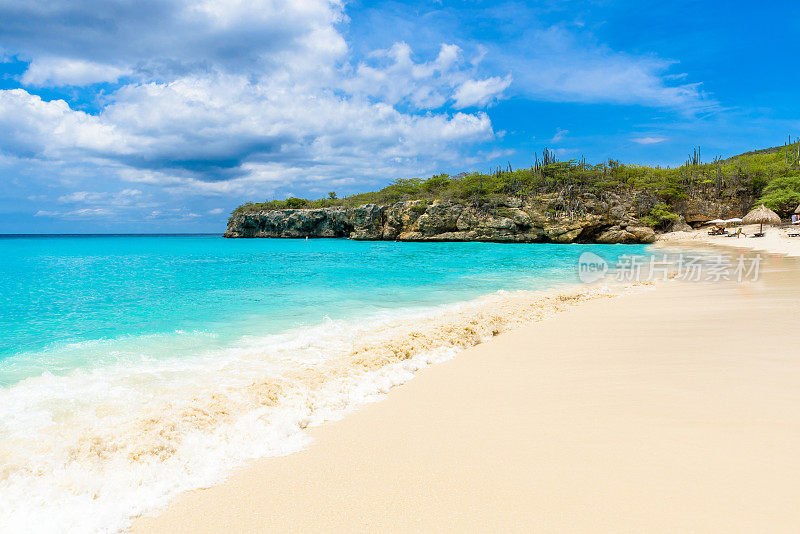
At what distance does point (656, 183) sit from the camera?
5238cm

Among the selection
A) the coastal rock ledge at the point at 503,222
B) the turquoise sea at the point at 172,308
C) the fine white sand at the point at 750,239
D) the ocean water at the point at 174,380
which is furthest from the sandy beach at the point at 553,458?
the coastal rock ledge at the point at 503,222

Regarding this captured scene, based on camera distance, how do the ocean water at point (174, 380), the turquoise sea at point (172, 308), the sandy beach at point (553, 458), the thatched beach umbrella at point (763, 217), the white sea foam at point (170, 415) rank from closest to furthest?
the sandy beach at point (553, 458)
the white sea foam at point (170, 415)
the ocean water at point (174, 380)
the turquoise sea at point (172, 308)
the thatched beach umbrella at point (763, 217)

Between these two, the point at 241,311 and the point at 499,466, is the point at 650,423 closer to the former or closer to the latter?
the point at 499,466

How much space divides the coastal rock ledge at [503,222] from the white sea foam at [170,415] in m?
47.5

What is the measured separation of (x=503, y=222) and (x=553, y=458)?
5272cm

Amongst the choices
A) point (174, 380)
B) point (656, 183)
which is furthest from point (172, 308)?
point (656, 183)

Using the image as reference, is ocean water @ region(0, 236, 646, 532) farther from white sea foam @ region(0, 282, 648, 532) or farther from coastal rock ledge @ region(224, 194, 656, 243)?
coastal rock ledge @ region(224, 194, 656, 243)

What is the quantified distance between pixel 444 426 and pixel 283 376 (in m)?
2.45

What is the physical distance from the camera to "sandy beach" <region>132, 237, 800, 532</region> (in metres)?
1.99

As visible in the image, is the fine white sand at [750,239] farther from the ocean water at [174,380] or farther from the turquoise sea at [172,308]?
the ocean water at [174,380]

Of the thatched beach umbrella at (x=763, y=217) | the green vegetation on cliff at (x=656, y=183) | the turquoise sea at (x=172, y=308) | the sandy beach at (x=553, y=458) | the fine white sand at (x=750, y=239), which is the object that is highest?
the green vegetation on cliff at (x=656, y=183)

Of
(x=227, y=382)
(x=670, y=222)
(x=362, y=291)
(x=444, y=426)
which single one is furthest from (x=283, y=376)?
(x=670, y=222)

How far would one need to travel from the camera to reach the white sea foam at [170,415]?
8.00 feet

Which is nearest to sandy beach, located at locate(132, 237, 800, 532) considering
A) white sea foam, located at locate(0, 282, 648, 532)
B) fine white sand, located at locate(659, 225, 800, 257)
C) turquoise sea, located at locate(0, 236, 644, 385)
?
white sea foam, located at locate(0, 282, 648, 532)
